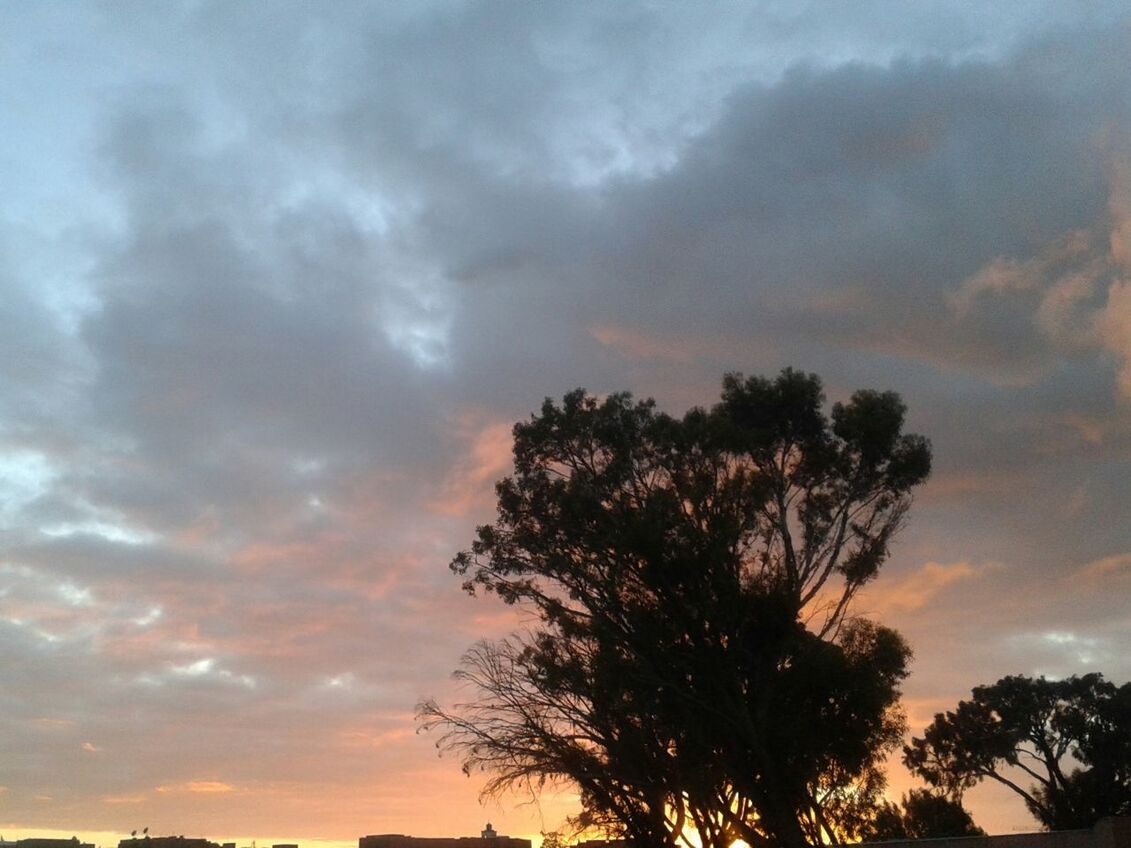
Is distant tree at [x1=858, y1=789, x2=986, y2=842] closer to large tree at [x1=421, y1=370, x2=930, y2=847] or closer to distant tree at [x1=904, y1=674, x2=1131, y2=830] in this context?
distant tree at [x1=904, y1=674, x2=1131, y2=830]

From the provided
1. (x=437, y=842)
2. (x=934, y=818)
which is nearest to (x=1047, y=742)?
(x=934, y=818)

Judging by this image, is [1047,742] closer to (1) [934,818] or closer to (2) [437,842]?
(1) [934,818]

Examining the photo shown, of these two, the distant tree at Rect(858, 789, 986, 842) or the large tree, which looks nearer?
the large tree

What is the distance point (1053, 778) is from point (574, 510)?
37012 millimetres

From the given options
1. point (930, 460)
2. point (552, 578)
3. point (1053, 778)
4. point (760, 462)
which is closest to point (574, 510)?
point (552, 578)

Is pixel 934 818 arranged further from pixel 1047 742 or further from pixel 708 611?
pixel 708 611

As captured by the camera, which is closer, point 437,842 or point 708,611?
point 708,611

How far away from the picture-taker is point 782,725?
33.2m

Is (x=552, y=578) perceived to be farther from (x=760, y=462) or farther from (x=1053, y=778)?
(x=1053, y=778)

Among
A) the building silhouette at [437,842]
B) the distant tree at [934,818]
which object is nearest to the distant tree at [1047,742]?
the distant tree at [934,818]

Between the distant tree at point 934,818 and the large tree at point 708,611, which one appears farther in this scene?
the distant tree at point 934,818

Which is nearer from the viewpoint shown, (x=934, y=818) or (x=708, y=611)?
(x=708, y=611)

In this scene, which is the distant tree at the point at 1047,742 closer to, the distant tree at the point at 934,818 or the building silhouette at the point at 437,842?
the distant tree at the point at 934,818

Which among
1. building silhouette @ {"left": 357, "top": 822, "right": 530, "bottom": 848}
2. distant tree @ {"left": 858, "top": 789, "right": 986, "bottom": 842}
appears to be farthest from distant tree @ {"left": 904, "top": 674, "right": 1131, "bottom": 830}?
building silhouette @ {"left": 357, "top": 822, "right": 530, "bottom": 848}
